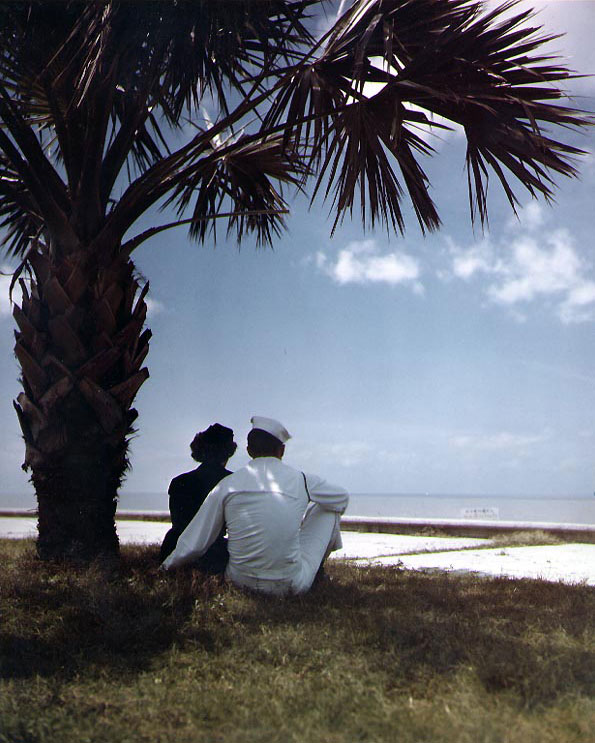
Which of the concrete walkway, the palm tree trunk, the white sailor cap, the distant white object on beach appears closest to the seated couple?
the white sailor cap

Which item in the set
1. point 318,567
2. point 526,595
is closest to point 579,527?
point 526,595

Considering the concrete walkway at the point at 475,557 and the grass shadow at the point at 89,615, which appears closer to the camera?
the grass shadow at the point at 89,615

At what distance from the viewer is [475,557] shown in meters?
6.95

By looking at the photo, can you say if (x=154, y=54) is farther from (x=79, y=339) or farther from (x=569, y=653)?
(x=569, y=653)

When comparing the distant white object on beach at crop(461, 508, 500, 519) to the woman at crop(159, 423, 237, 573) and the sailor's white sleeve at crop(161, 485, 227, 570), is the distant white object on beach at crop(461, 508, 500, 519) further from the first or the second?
the sailor's white sleeve at crop(161, 485, 227, 570)

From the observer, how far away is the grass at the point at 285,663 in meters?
2.04

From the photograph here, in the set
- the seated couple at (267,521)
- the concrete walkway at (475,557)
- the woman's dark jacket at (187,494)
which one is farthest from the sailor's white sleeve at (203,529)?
the concrete walkway at (475,557)

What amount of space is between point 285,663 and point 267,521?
109 centimetres

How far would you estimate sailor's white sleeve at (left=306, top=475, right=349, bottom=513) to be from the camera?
403 cm

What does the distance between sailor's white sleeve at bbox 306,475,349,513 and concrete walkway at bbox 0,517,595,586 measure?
183 cm

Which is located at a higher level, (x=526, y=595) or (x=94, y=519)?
(x=94, y=519)

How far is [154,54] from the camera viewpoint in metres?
4.30

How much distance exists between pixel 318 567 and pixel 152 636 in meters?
1.43

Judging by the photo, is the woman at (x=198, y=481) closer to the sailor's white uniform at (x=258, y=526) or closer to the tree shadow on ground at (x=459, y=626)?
the sailor's white uniform at (x=258, y=526)
